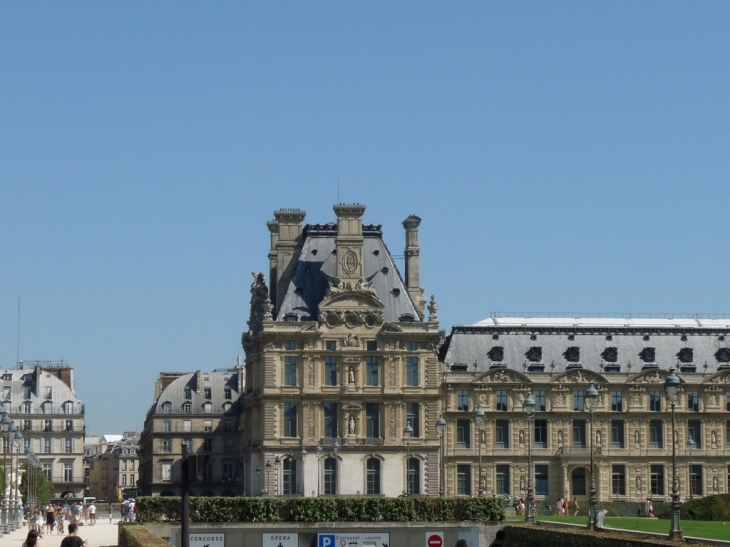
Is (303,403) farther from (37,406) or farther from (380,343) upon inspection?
(37,406)

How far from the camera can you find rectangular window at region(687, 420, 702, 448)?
118 m

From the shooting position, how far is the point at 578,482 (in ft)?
385

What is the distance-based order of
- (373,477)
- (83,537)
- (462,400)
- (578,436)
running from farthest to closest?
1. (578,436)
2. (462,400)
3. (373,477)
4. (83,537)

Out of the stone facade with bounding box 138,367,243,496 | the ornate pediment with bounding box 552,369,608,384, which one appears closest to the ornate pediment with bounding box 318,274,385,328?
the ornate pediment with bounding box 552,369,608,384

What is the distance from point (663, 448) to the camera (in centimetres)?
11744

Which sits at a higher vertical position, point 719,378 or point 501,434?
point 719,378

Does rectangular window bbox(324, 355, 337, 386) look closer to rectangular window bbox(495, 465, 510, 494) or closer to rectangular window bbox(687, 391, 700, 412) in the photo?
rectangular window bbox(495, 465, 510, 494)

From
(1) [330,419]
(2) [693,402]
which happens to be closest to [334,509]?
(1) [330,419]

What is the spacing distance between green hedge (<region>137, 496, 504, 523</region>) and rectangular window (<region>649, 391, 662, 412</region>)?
163ft

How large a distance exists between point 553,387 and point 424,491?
12.8m

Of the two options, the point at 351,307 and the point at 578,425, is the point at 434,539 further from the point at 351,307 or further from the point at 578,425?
the point at 578,425

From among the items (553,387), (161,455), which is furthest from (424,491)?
(161,455)

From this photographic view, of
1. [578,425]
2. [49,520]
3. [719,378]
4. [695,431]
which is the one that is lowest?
[49,520]

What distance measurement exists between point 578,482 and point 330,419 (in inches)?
767
